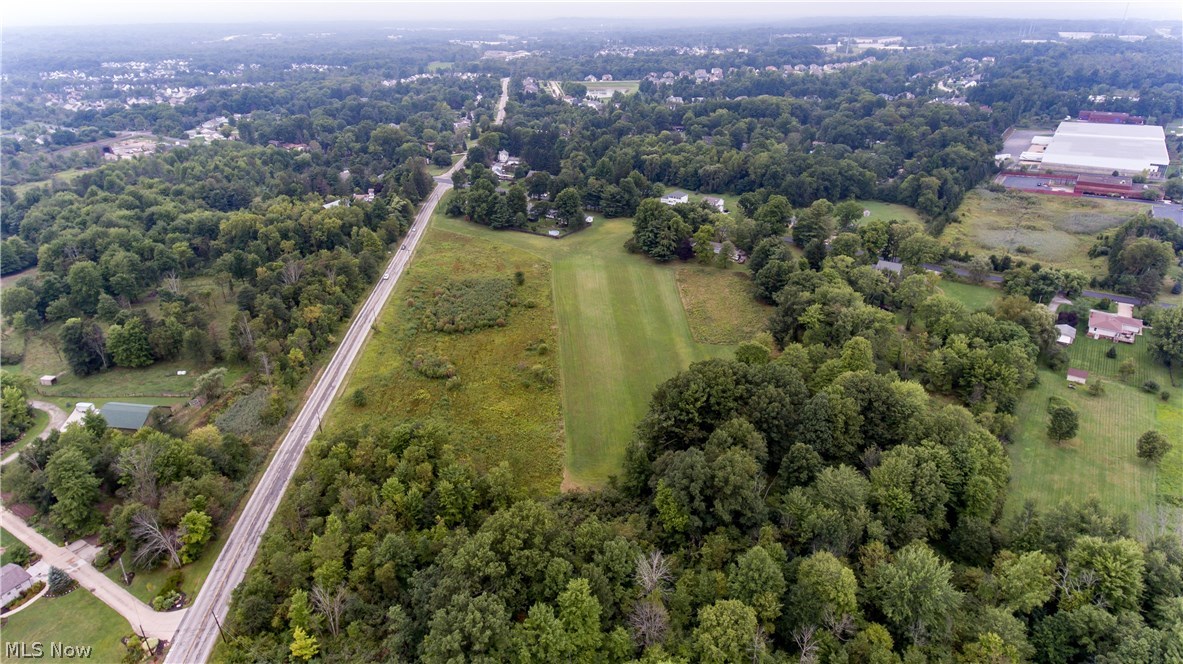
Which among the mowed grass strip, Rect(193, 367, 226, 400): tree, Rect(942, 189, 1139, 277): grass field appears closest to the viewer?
the mowed grass strip

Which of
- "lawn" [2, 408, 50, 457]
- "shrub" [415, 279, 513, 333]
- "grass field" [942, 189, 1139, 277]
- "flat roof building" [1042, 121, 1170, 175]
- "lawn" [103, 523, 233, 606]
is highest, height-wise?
"flat roof building" [1042, 121, 1170, 175]

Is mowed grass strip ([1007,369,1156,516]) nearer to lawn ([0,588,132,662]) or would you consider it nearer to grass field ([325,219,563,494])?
grass field ([325,219,563,494])

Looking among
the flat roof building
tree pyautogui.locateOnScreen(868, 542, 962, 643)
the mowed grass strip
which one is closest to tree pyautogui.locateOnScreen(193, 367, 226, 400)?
tree pyautogui.locateOnScreen(868, 542, 962, 643)

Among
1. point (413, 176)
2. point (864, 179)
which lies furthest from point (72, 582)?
point (864, 179)

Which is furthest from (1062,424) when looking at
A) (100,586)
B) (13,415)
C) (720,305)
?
(13,415)

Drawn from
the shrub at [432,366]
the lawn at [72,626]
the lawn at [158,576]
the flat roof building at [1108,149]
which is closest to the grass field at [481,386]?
the shrub at [432,366]

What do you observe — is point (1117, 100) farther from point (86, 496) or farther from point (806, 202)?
point (86, 496)

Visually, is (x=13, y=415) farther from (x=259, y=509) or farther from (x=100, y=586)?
(x=259, y=509)
